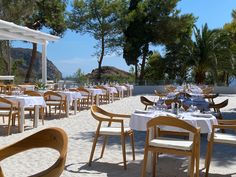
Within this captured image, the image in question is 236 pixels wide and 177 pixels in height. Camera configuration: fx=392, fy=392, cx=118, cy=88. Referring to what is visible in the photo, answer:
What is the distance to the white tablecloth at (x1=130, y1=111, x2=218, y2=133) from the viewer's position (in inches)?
190

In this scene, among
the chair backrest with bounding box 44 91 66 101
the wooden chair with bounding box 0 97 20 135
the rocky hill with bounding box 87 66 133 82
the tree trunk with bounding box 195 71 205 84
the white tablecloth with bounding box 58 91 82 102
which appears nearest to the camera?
the wooden chair with bounding box 0 97 20 135

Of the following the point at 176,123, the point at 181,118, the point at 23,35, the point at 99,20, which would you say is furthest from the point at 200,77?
the point at 176,123

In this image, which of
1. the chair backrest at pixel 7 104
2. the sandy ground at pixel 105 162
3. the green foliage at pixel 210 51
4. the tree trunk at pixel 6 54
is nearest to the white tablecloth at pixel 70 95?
the chair backrest at pixel 7 104

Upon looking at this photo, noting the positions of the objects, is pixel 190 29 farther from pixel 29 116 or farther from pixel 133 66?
pixel 29 116

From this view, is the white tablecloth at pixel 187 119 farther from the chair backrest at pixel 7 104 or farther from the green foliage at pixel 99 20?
the green foliage at pixel 99 20

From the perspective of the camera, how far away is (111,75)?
93.5 ft

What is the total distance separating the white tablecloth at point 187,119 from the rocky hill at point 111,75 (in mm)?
20674

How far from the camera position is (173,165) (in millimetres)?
5387

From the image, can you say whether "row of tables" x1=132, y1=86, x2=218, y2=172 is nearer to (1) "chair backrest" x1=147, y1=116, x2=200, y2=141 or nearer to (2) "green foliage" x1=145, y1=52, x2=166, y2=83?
(1) "chair backrest" x1=147, y1=116, x2=200, y2=141

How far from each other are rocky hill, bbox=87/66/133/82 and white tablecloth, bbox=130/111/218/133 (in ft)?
67.8

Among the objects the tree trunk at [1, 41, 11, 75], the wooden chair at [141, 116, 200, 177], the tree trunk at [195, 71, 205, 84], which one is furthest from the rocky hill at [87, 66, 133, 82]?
the wooden chair at [141, 116, 200, 177]

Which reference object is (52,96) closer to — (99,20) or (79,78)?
(79,78)

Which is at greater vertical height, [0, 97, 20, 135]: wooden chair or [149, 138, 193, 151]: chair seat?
[0, 97, 20, 135]: wooden chair

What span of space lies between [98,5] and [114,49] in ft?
10.8
